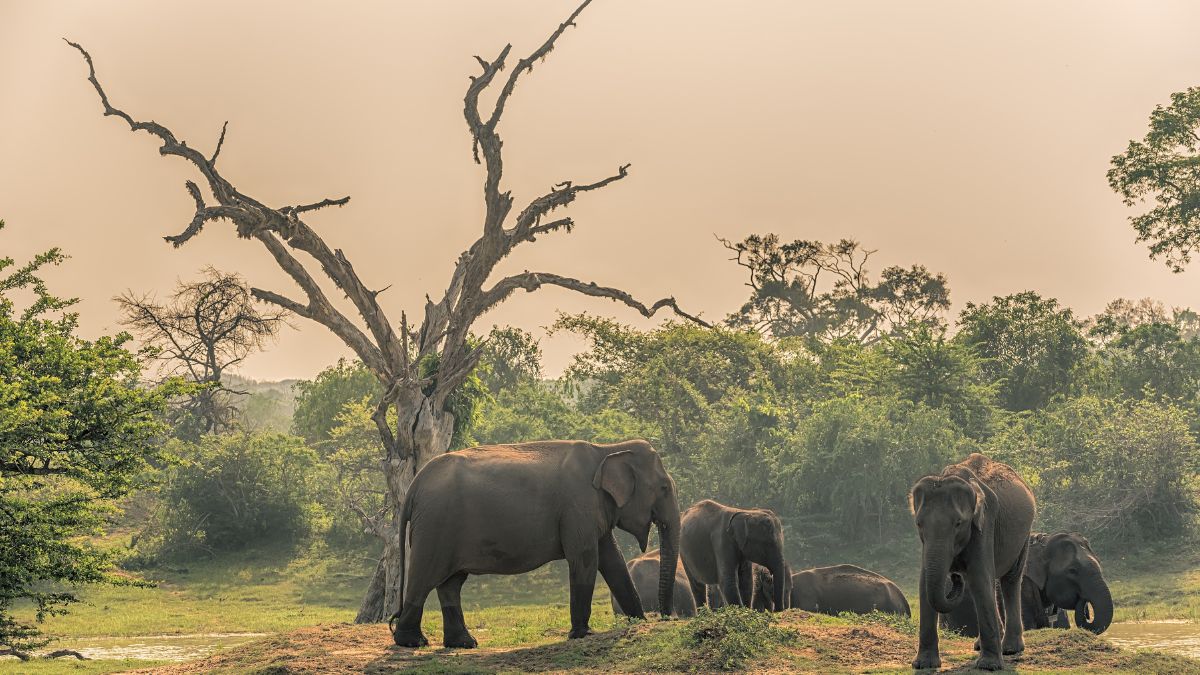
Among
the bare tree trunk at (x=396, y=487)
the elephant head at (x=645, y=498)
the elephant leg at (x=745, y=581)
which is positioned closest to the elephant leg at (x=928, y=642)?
the elephant head at (x=645, y=498)

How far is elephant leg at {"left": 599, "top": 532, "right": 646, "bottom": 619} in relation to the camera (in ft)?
59.2

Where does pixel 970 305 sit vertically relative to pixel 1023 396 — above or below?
above

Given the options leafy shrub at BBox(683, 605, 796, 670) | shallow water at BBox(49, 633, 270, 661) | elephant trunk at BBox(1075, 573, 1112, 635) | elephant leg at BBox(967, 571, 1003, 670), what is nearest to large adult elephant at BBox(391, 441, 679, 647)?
leafy shrub at BBox(683, 605, 796, 670)

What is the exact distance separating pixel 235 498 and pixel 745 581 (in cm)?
2448

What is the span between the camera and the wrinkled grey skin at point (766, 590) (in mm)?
22016

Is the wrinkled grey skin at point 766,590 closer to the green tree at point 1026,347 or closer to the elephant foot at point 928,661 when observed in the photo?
the elephant foot at point 928,661

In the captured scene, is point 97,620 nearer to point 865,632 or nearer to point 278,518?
point 278,518

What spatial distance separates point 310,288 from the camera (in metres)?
25.9

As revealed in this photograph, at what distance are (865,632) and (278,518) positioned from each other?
28.7 metres

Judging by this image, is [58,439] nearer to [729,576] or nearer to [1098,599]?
[729,576]

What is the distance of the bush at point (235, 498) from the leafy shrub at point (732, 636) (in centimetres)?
2783

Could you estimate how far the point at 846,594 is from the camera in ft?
75.9

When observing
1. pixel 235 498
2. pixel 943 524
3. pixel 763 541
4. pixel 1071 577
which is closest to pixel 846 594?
pixel 763 541

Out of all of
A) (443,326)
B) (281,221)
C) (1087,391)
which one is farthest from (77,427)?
(1087,391)
